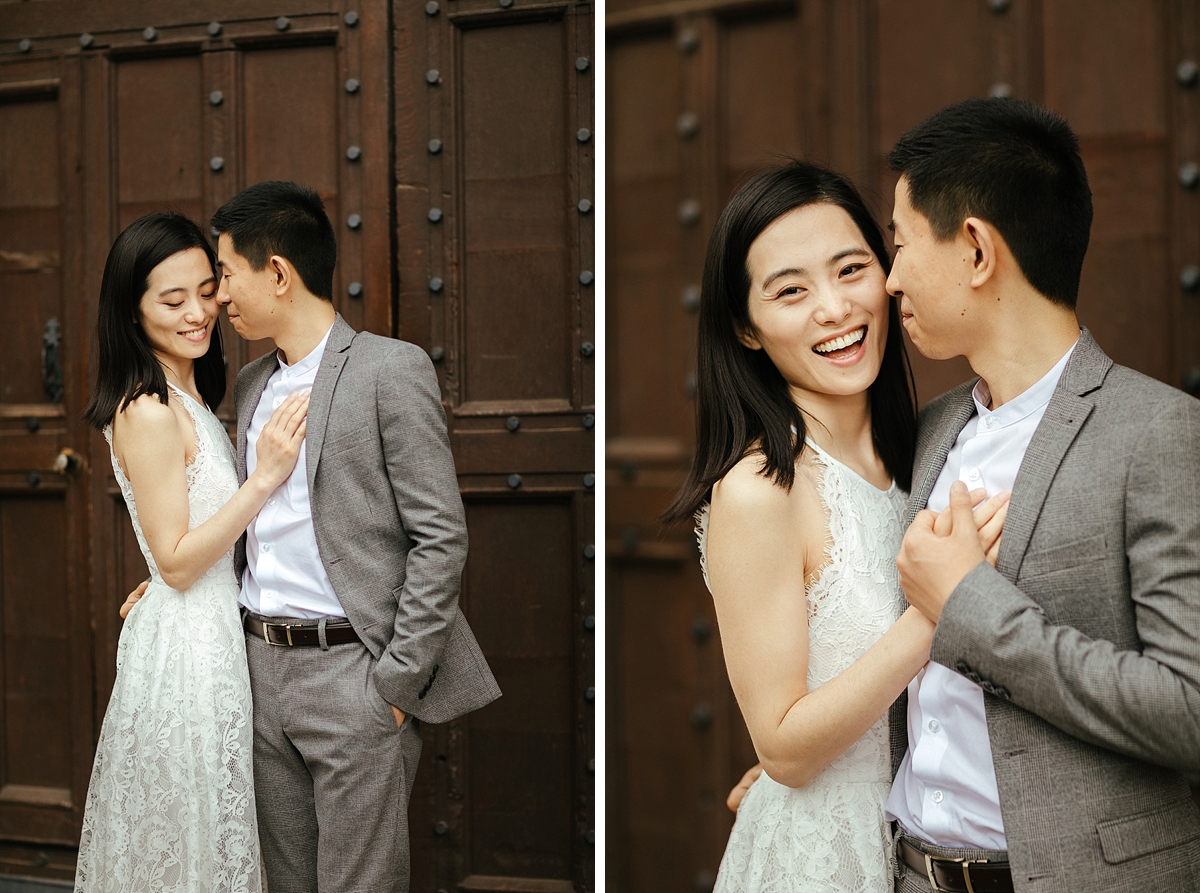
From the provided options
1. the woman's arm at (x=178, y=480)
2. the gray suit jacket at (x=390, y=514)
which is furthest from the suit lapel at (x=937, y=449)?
the woman's arm at (x=178, y=480)

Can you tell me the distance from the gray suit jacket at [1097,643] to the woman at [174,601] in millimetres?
1407

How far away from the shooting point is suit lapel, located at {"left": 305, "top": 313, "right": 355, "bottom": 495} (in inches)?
76.6

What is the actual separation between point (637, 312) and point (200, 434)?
3.67ft

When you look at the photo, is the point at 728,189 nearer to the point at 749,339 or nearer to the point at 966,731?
the point at 749,339

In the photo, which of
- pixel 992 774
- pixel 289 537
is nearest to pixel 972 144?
pixel 992 774

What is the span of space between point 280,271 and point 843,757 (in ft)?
4.96

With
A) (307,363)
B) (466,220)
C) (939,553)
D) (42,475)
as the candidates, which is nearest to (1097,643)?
(939,553)

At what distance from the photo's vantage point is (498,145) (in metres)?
2.67

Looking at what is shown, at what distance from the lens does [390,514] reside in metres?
1.98

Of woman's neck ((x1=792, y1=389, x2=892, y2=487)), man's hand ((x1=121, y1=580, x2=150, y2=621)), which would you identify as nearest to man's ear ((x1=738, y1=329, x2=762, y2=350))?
woman's neck ((x1=792, y1=389, x2=892, y2=487))

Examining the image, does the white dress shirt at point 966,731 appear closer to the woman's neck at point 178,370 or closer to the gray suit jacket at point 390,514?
Result: the gray suit jacket at point 390,514

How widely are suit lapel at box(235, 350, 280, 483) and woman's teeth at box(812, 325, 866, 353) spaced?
128cm

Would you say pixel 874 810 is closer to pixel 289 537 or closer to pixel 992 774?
pixel 992 774

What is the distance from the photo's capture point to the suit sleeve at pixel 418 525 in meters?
1.91
